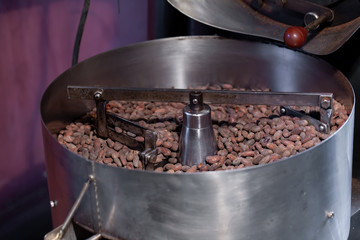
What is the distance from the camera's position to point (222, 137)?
98 centimetres

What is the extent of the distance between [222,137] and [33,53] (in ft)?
2.13

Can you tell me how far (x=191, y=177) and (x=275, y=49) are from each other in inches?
19.5

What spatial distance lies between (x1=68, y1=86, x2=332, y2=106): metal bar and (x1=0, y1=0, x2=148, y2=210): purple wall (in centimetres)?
47

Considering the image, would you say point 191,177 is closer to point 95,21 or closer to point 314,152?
point 314,152

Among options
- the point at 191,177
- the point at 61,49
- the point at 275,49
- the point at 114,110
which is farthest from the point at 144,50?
the point at 191,177

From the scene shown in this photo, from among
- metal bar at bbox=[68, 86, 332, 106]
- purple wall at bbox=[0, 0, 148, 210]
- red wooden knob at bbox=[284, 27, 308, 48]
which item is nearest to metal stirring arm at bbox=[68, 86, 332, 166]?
metal bar at bbox=[68, 86, 332, 106]

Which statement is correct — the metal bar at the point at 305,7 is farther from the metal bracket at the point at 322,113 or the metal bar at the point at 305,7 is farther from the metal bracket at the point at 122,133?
the metal bracket at the point at 122,133

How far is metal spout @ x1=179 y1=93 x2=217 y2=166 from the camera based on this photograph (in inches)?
34.3

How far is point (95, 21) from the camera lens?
1.50 metres

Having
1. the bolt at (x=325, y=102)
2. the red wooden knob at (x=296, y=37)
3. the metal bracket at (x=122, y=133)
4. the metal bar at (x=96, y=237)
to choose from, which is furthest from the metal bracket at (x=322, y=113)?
the metal bar at (x=96, y=237)

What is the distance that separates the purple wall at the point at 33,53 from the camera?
4.38 ft

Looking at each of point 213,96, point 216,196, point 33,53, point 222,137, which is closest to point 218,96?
point 213,96

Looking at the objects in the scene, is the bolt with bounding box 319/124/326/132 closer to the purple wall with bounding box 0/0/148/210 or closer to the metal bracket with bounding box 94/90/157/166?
the metal bracket with bounding box 94/90/157/166

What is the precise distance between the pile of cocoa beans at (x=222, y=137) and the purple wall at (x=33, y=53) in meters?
0.38
